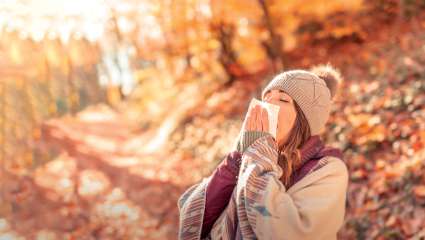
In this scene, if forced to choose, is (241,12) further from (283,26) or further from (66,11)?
(66,11)

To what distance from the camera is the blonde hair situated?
1976 millimetres

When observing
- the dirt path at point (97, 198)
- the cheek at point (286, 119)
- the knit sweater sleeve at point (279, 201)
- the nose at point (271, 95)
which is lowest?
the dirt path at point (97, 198)

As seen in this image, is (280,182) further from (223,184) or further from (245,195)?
(223,184)

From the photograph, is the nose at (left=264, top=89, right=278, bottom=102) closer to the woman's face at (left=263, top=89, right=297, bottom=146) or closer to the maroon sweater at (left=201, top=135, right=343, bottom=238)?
the woman's face at (left=263, top=89, right=297, bottom=146)

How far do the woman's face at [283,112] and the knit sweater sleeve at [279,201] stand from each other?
0.11 meters

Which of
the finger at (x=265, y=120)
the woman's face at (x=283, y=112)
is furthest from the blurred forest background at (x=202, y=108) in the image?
the finger at (x=265, y=120)

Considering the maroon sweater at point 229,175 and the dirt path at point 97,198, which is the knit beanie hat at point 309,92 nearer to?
the maroon sweater at point 229,175

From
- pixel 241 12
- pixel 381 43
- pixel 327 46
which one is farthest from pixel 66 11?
pixel 381 43

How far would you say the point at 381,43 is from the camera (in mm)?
8258

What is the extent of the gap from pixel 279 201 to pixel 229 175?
0.93 feet

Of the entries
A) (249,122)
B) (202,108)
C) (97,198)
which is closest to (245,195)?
(249,122)

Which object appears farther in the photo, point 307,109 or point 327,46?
point 327,46

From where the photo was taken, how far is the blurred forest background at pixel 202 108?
5414 millimetres

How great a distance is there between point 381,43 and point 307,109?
6765 millimetres
